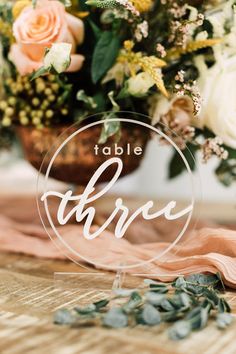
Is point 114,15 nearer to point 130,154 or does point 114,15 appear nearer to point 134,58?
point 134,58

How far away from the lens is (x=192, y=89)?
2.31 ft

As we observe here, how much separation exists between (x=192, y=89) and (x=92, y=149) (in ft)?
0.66

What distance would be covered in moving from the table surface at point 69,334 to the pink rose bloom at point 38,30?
348 mm

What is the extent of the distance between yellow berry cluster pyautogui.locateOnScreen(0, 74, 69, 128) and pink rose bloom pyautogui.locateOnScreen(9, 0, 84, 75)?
0.05 meters

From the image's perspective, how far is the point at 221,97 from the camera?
811 millimetres

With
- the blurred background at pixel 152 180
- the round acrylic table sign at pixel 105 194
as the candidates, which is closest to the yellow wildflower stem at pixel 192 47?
the round acrylic table sign at pixel 105 194

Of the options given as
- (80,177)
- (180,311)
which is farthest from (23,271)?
(180,311)

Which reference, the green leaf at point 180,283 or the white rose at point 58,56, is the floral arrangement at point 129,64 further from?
the green leaf at point 180,283

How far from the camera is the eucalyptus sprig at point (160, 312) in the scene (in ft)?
1.81

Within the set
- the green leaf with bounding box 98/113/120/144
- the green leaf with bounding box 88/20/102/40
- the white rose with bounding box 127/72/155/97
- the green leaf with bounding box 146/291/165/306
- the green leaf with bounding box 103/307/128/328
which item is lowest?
the green leaf with bounding box 103/307/128/328

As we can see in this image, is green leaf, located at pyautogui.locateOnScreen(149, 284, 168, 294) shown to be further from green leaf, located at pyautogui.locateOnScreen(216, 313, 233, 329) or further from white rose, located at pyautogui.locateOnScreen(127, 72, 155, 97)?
white rose, located at pyautogui.locateOnScreen(127, 72, 155, 97)

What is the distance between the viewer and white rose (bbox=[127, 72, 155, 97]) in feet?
2.52

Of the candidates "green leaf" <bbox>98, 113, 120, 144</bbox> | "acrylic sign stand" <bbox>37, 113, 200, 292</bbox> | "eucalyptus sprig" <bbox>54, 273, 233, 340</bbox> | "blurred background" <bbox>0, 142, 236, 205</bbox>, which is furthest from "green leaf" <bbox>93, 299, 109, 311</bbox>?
"blurred background" <bbox>0, 142, 236, 205</bbox>

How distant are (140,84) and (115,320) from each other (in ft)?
1.20
